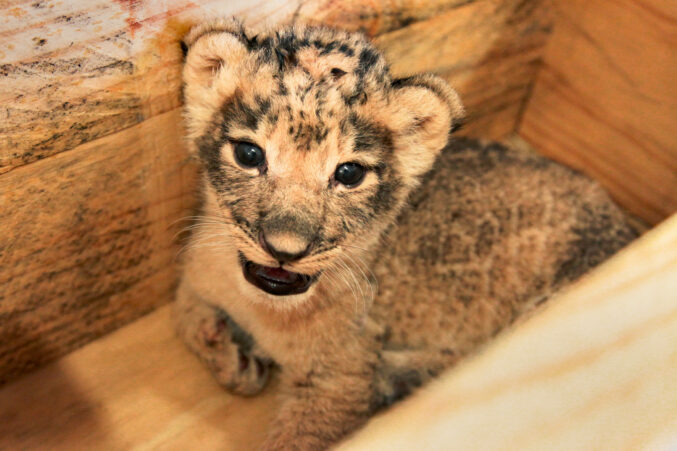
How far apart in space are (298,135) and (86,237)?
0.77 metres

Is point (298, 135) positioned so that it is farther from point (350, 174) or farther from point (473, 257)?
point (473, 257)

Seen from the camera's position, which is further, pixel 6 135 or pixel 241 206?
pixel 241 206

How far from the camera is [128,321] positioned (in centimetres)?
232

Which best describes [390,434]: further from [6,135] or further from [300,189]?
[6,135]

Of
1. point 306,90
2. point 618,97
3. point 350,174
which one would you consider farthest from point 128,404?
point 618,97

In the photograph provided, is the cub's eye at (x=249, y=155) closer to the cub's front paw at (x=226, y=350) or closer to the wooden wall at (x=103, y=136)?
the wooden wall at (x=103, y=136)

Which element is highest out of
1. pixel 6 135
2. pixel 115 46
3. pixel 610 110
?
pixel 115 46

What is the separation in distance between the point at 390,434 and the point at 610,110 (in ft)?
6.97

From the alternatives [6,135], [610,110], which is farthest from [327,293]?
[610,110]

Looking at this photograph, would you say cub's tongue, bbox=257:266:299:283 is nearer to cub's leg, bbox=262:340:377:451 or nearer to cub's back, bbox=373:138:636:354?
cub's leg, bbox=262:340:377:451

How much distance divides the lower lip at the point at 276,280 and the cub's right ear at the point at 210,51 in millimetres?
490

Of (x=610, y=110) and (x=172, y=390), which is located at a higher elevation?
(x=610, y=110)

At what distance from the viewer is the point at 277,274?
1.70 m

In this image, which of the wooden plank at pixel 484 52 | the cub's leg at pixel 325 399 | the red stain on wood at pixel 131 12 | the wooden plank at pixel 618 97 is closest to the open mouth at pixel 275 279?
the cub's leg at pixel 325 399
